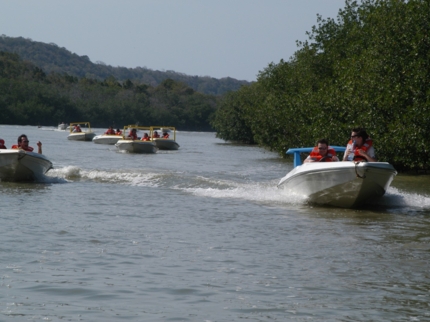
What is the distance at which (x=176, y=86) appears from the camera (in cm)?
18562

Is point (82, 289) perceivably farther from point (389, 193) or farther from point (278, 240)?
point (389, 193)

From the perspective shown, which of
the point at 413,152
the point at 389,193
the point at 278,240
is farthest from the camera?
the point at 413,152

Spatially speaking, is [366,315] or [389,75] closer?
[366,315]

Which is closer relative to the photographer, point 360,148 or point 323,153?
point 360,148

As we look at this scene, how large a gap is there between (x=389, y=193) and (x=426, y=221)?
283cm

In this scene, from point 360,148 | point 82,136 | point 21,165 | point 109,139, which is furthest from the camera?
point 82,136

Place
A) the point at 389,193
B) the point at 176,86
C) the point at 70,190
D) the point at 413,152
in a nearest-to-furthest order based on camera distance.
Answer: the point at 389,193, the point at 70,190, the point at 413,152, the point at 176,86

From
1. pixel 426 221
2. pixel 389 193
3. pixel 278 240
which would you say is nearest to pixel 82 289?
pixel 278 240

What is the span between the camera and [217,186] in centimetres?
1959

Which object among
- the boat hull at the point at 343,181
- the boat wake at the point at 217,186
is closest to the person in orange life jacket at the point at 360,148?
the boat hull at the point at 343,181

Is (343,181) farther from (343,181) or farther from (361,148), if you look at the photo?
(361,148)

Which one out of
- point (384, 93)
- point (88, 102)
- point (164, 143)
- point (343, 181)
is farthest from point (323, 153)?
point (88, 102)

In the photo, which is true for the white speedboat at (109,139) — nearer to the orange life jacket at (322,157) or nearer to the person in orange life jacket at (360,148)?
the orange life jacket at (322,157)

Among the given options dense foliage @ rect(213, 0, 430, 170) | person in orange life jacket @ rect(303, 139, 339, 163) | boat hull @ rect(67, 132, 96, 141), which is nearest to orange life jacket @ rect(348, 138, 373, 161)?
person in orange life jacket @ rect(303, 139, 339, 163)
